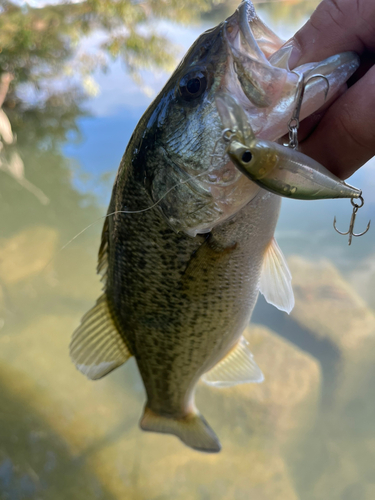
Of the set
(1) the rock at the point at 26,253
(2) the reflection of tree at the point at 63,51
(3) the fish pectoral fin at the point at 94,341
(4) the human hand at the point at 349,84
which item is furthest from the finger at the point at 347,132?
(2) the reflection of tree at the point at 63,51

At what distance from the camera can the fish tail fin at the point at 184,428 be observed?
1674 mm

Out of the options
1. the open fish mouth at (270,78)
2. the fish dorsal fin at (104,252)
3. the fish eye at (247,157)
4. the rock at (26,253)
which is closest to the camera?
the fish eye at (247,157)

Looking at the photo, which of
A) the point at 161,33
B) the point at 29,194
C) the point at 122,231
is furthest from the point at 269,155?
the point at 161,33

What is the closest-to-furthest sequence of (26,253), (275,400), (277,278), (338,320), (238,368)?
1. (277,278)
2. (238,368)
3. (275,400)
4. (338,320)
5. (26,253)

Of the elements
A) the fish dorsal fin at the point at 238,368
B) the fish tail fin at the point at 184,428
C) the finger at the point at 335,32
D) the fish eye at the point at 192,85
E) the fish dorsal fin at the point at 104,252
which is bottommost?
the fish tail fin at the point at 184,428

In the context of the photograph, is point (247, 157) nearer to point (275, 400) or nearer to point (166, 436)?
point (275, 400)

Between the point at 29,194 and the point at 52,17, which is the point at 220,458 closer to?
the point at 29,194

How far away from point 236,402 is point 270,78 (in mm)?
2497

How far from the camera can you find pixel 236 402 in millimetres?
2699

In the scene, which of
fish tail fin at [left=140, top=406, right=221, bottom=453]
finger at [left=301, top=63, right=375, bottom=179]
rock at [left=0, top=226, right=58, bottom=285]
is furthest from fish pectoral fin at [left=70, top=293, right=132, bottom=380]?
rock at [left=0, top=226, right=58, bottom=285]

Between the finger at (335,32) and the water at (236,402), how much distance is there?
2422 mm

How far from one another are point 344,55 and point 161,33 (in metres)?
6.65

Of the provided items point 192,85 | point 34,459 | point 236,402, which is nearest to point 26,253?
point 34,459

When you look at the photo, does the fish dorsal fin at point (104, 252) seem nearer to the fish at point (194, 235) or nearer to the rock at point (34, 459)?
the fish at point (194, 235)
